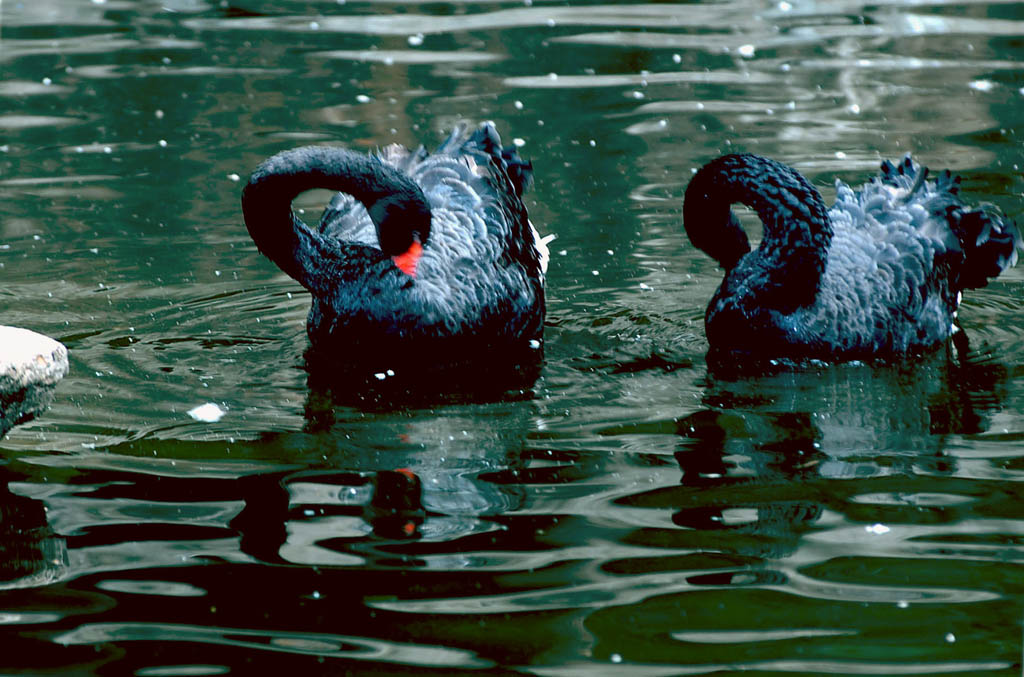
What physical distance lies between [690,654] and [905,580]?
754 mm

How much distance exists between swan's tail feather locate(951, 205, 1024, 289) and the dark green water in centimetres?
22

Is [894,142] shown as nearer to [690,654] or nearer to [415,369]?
[415,369]

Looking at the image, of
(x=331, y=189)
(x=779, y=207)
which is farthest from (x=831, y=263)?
(x=331, y=189)

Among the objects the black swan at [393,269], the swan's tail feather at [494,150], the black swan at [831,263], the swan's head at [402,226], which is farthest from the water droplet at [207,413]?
the swan's tail feather at [494,150]

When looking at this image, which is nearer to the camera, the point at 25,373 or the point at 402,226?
the point at 25,373

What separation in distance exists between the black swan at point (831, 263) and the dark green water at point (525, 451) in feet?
0.67

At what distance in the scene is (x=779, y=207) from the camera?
6.18 meters

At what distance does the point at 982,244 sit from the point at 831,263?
0.90 m

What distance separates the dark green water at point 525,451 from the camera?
Answer: 3.98 m

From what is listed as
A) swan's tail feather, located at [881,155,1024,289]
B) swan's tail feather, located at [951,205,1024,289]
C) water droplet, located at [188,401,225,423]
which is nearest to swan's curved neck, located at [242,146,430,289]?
water droplet, located at [188,401,225,423]

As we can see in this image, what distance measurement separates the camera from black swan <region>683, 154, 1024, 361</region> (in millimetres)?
6137

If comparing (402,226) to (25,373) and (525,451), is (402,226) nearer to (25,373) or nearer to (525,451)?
(525,451)

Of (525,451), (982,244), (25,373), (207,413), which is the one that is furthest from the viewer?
(982,244)

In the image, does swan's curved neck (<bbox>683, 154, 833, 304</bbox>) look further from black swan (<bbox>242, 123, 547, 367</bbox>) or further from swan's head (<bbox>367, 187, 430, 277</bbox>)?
swan's head (<bbox>367, 187, 430, 277</bbox>)
